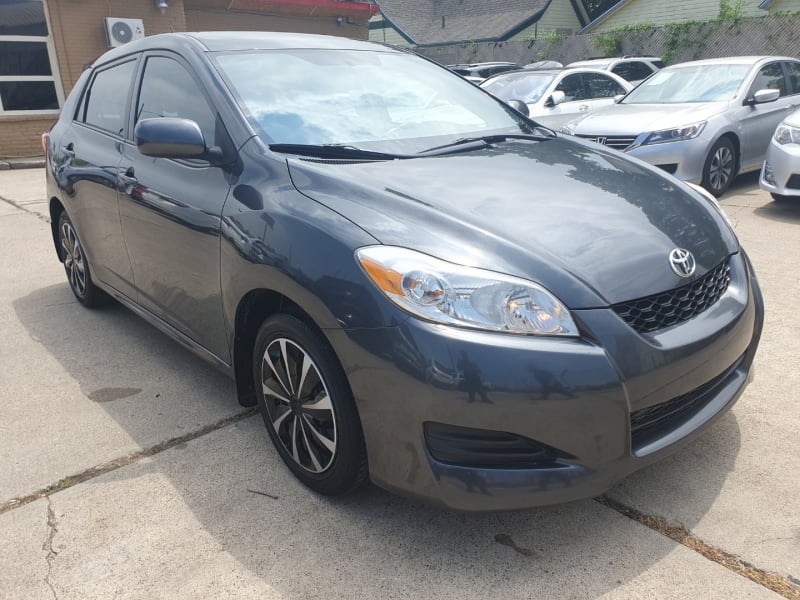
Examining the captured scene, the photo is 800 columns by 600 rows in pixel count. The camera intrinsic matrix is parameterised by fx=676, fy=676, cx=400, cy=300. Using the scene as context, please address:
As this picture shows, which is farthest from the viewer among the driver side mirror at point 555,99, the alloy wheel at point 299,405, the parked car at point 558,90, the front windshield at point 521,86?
the front windshield at point 521,86

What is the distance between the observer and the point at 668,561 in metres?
2.16

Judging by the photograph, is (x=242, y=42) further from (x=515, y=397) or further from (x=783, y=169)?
(x=783, y=169)

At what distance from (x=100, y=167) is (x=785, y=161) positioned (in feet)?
19.9

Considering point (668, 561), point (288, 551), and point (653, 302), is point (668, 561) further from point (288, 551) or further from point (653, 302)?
point (288, 551)

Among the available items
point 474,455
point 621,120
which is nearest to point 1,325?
point 474,455

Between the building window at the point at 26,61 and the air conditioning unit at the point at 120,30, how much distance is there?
45.0 inches

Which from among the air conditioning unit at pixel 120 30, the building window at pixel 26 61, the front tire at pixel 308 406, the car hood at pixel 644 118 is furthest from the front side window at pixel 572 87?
the building window at pixel 26 61

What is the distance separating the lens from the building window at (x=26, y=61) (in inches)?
515

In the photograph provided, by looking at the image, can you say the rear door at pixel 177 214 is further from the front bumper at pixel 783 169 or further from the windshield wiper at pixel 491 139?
the front bumper at pixel 783 169

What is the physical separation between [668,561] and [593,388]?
26.7 inches

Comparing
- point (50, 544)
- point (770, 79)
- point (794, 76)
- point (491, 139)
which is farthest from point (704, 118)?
point (50, 544)

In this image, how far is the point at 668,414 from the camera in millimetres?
2225

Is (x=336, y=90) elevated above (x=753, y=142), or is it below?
above

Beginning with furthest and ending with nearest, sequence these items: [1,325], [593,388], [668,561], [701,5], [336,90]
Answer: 1. [701,5]
2. [1,325]
3. [336,90]
4. [668,561]
5. [593,388]
